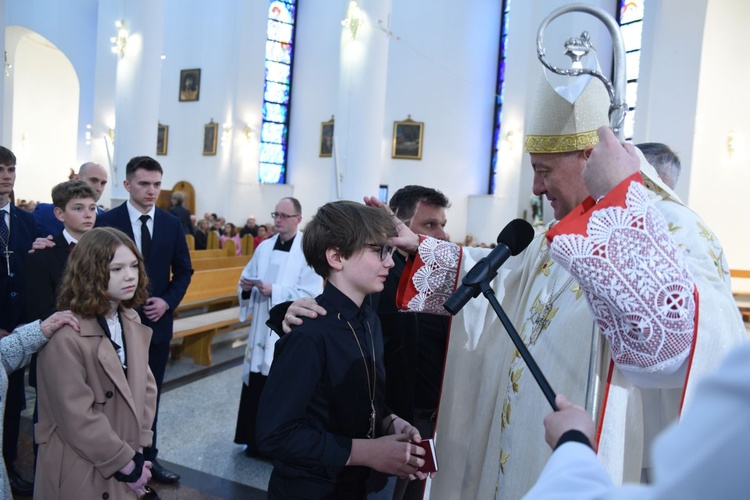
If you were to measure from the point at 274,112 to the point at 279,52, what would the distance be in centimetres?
182

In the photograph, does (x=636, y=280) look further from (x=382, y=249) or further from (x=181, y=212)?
(x=181, y=212)

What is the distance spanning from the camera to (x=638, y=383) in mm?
1209

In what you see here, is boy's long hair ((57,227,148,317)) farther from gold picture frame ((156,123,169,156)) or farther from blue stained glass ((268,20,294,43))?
blue stained glass ((268,20,294,43))

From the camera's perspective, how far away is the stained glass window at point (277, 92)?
18.2m

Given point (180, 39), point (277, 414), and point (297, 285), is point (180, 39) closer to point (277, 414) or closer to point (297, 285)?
point (297, 285)

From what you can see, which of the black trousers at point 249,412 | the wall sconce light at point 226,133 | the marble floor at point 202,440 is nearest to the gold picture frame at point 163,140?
the wall sconce light at point 226,133

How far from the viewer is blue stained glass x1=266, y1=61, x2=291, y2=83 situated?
59.8ft

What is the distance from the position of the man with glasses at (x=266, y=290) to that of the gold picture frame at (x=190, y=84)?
14425mm

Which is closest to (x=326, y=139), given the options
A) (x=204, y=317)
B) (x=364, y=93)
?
(x=364, y=93)

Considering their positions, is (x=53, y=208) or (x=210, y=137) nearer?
(x=53, y=208)

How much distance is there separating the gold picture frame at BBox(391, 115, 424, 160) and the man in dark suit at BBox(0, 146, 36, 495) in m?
14.6

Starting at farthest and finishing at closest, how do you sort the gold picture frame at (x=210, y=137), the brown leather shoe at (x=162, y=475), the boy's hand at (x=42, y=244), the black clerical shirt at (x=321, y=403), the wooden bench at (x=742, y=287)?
the gold picture frame at (x=210, y=137)
the wooden bench at (x=742, y=287)
the brown leather shoe at (x=162, y=475)
the boy's hand at (x=42, y=244)
the black clerical shirt at (x=321, y=403)

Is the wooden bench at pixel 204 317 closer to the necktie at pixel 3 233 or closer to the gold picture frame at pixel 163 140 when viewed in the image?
the necktie at pixel 3 233

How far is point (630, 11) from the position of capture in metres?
12.8
